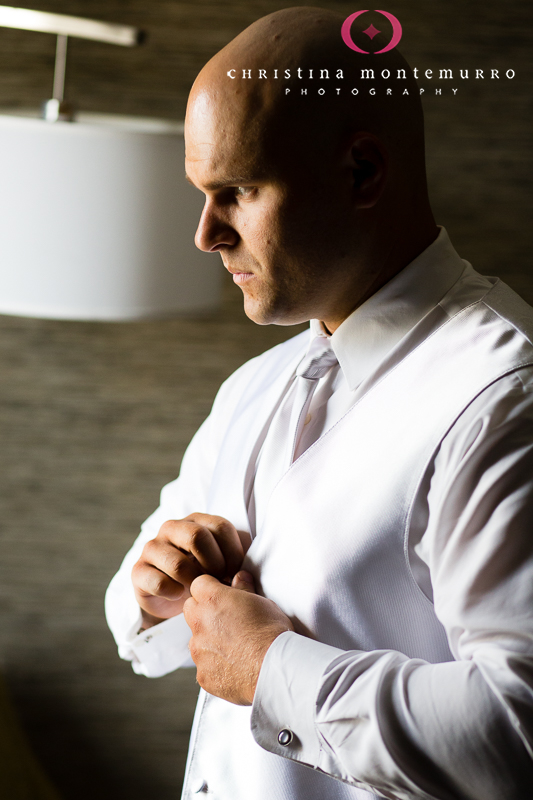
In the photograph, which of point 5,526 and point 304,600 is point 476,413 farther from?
point 5,526

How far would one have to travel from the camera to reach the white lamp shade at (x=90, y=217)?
39.5 inches

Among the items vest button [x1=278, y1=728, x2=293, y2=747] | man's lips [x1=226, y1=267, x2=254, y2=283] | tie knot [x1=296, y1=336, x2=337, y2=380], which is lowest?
vest button [x1=278, y1=728, x2=293, y2=747]

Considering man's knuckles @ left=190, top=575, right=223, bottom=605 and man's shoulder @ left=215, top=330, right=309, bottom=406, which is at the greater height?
man's shoulder @ left=215, top=330, right=309, bottom=406

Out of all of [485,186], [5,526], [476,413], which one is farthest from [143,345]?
[476,413]

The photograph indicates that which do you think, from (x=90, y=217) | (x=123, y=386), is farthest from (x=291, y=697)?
(x=123, y=386)

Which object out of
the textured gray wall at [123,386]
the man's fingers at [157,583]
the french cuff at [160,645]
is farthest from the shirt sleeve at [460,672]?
the textured gray wall at [123,386]

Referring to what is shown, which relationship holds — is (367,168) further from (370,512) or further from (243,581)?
(243,581)

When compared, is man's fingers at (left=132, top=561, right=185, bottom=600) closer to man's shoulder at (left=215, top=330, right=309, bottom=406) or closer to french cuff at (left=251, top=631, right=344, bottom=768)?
french cuff at (left=251, top=631, right=344, bottom=768)

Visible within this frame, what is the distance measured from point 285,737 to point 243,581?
173 mm

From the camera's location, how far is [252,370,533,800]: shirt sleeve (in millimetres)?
557

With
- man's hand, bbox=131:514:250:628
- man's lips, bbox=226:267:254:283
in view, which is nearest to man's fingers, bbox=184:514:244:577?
man's hand, bbox=131:514:250:628

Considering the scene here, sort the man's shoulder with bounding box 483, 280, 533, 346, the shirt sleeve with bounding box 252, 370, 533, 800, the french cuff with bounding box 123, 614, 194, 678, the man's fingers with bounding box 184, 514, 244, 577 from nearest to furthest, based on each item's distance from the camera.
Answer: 1. the shirt sleeve with bounding box 252, 370, 533, 800
2. the man's shoulder with bounding box 483, 280, 533, 346
3. the man's fingers with bounding box 184, 514, 244, 577
4. the french cuff with bounding box 123, 614, 194, 678

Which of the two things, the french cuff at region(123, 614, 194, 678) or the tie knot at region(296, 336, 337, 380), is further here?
the french cuff at region(123, 614, 194, 678)

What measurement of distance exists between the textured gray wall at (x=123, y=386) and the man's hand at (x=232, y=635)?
3.04 feet
